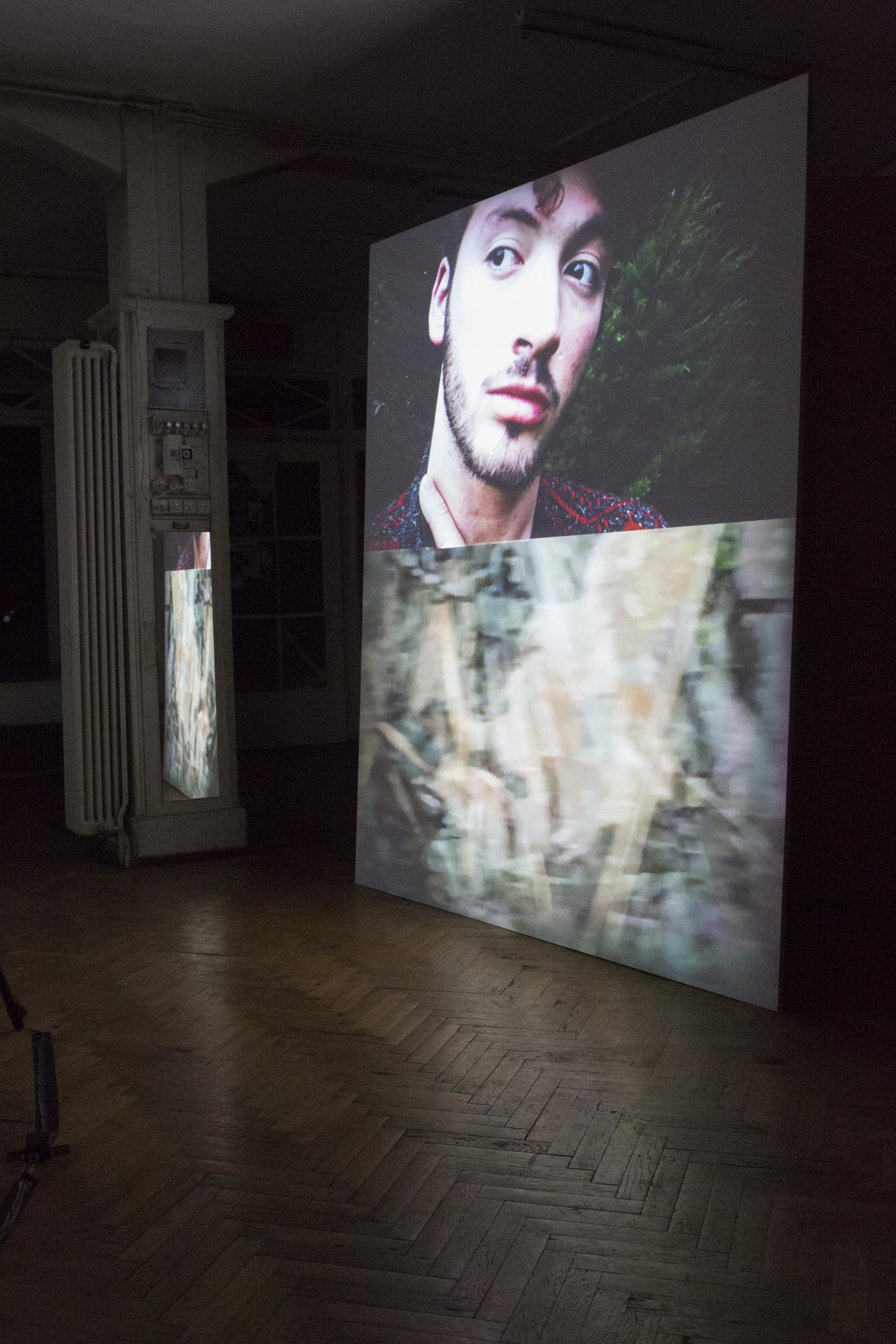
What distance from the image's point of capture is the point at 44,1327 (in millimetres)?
2295

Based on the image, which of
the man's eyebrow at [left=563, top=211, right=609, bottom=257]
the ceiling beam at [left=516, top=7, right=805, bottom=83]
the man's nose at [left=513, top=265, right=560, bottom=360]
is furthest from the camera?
the ceiling beam at [left=516, top=7, right=805, bottom=83]

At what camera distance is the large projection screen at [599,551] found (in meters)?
3.90

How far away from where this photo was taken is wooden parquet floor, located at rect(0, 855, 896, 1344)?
2324 millimetres

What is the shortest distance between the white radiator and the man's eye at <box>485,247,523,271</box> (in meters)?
2.04

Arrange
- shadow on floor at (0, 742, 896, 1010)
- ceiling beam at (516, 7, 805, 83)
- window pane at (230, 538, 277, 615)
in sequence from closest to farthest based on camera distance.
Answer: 1. shadow on floor at (0, 742, 896, 1010)
2. ceiling beam at (516, 7, 805, 83)
3. window pane at (230, 538, 277, 615)

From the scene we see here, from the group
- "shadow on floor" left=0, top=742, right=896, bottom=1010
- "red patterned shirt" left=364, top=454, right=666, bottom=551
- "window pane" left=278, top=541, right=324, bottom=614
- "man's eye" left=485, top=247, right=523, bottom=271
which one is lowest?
"shadow on floor" left=0, top=742, right=896, bottom=1010

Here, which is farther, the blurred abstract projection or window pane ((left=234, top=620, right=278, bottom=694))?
window pane ((left=234, top=620, right=278, bottom=694))

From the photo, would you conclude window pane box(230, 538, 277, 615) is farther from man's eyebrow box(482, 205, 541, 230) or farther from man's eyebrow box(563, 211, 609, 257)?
man's eyebrow box(563, 211, 609, 257)

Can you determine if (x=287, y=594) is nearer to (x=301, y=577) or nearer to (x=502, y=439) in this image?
(x=301, y=577)

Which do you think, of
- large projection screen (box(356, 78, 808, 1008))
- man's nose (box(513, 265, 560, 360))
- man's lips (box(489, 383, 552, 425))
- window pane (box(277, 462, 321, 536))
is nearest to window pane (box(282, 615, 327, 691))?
window pane (box(277, 462, 321, 536))

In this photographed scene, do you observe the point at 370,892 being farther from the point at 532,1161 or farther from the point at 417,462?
the point at 532,1161

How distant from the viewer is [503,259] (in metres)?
4.80

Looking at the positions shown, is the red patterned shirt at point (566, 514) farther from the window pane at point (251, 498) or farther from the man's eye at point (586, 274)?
the window pane at point (251, 498)

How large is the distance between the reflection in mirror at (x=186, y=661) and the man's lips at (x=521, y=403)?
1.88 m
